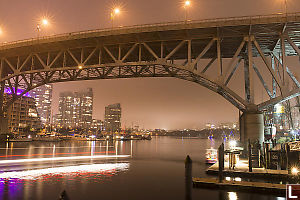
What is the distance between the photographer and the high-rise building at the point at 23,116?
144m

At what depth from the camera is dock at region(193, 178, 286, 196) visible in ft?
47.8

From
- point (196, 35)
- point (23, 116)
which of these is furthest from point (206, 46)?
point (23, 116)

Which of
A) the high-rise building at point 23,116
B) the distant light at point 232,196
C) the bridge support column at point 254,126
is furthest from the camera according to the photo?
the high-rise building at point 23,116

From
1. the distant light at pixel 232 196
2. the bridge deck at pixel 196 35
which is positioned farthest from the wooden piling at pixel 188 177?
the bridge deck at pixel 196 35

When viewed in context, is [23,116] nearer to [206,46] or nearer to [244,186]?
[206,46]

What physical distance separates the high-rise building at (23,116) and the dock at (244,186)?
148m

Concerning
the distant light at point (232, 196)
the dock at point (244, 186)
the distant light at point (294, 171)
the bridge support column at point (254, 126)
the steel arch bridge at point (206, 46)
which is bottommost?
the distant light at point (232, 196)

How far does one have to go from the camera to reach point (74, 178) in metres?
19.3

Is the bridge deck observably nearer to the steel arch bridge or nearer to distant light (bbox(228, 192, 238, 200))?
the steel arch bridge

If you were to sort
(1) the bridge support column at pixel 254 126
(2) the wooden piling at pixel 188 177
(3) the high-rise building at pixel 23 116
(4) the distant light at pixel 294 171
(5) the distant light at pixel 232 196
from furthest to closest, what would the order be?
(3) the high-rise building at pixel 23 116, (1) the bridge support column at pixel 254 126, (4) the distant light at pixel 294 171, (2) the wooden piling at pixel 188 177, (5) the distant light at pixel 232 196

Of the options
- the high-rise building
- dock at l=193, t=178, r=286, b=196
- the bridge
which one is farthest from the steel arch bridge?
the high-rise building

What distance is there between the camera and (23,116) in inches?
6068

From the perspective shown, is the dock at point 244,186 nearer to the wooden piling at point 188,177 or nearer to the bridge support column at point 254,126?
the wooden piling at point 188,177

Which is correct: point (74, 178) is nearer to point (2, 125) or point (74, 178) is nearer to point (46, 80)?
point (46, 80)
